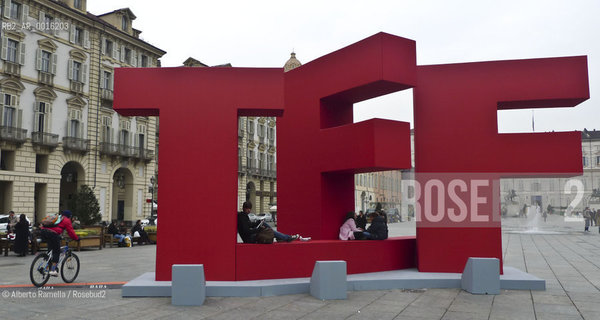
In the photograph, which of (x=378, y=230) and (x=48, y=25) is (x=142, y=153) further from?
(x=378, y=230)

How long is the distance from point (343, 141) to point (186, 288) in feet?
12.8

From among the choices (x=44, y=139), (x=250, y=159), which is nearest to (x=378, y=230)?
(x=44, y=139)

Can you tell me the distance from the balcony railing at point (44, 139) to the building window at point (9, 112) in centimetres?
133

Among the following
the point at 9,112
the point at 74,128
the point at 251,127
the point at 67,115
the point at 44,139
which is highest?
the point at 251,127

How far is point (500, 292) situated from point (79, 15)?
3337 centimetres

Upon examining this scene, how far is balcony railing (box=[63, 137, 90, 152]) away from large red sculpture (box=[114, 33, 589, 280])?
88.5ft

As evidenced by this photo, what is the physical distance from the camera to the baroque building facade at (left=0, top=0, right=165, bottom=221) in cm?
2880

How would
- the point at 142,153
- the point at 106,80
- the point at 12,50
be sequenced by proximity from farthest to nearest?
the point at 142,153, the point at 106,80, the point at 12,50

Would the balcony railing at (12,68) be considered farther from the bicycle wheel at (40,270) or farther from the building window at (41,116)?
the bicycle wheel at (40,270)

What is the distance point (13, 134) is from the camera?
1118 inches

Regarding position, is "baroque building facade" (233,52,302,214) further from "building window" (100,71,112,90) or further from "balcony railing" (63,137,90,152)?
"balcony railing" (63,137,90,152)

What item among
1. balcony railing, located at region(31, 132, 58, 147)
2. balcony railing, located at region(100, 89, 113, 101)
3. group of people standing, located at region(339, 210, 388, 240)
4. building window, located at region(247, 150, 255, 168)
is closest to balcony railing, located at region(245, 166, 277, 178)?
building window, located at region(247, 150, 255, 168)

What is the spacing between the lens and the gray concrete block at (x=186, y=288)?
21.7 ft

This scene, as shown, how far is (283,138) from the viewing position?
34.1ft
